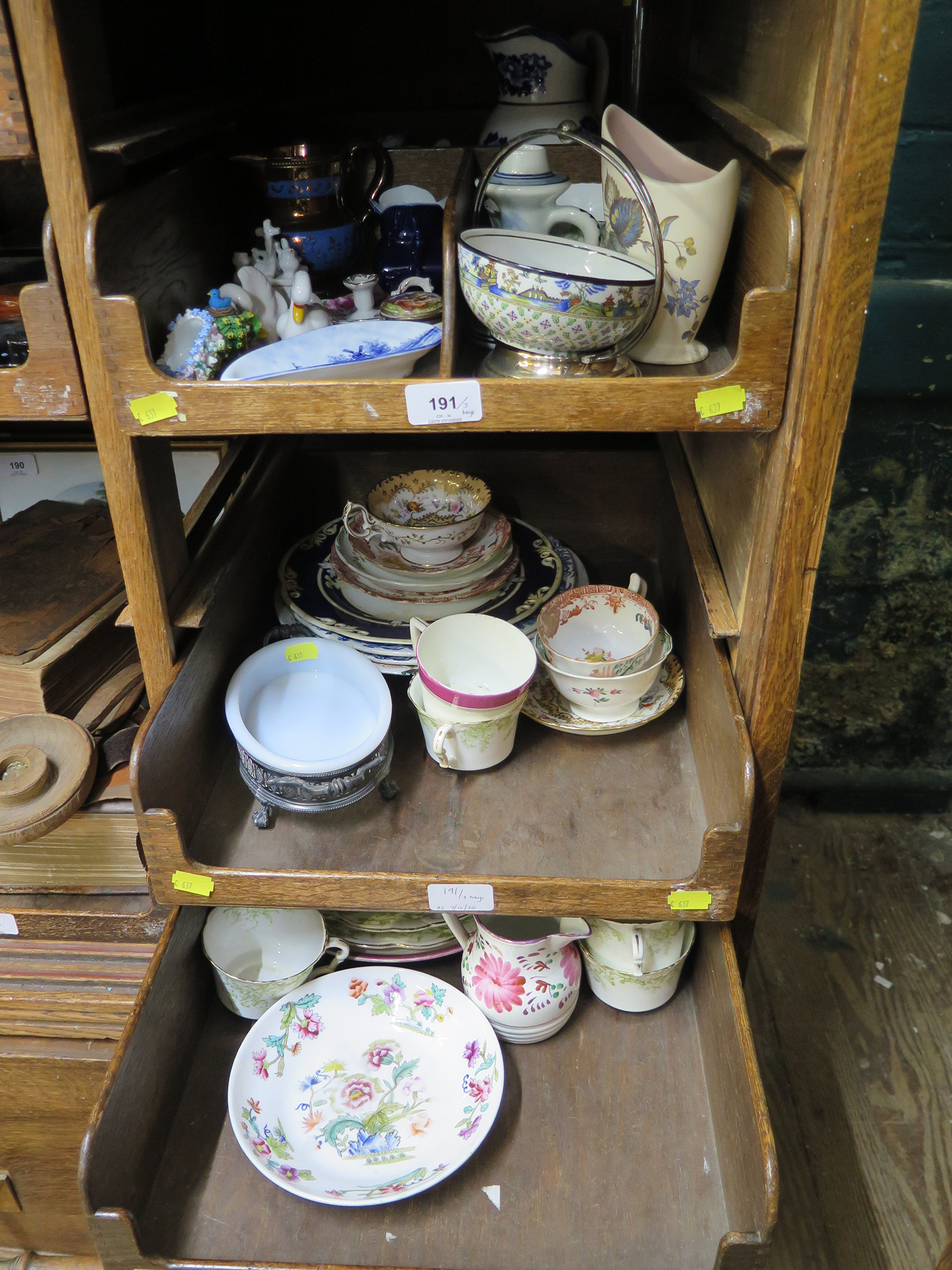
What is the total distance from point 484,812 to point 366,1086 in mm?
328

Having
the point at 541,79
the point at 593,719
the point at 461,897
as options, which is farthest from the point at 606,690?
the point at 541,79

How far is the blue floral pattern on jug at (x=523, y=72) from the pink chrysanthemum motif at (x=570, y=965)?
1.01 meters

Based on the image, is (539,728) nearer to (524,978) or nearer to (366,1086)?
(524,978)

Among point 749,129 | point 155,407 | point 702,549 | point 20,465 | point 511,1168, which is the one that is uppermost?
point 749,129

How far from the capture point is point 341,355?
2.72 feet

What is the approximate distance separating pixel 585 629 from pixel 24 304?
2.29 feet

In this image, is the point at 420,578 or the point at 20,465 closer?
the point at 420,578

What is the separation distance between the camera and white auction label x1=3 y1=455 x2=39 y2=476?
1.51 meters

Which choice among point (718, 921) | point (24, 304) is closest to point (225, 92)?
point (24, 304)

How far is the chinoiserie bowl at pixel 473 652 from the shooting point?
3.59 ft

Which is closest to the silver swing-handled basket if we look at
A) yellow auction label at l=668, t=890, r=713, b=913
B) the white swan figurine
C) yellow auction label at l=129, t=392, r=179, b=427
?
the white swan figurine

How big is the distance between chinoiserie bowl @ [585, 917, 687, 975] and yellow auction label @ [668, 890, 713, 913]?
0.55 ft

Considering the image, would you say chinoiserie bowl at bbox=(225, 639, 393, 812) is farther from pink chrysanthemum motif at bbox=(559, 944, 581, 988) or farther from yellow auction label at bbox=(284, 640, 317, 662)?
pink chrysanthemum motif at bbox=(559, 944, 581, 988)

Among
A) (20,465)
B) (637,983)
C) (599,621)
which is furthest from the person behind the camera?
(20,465)
